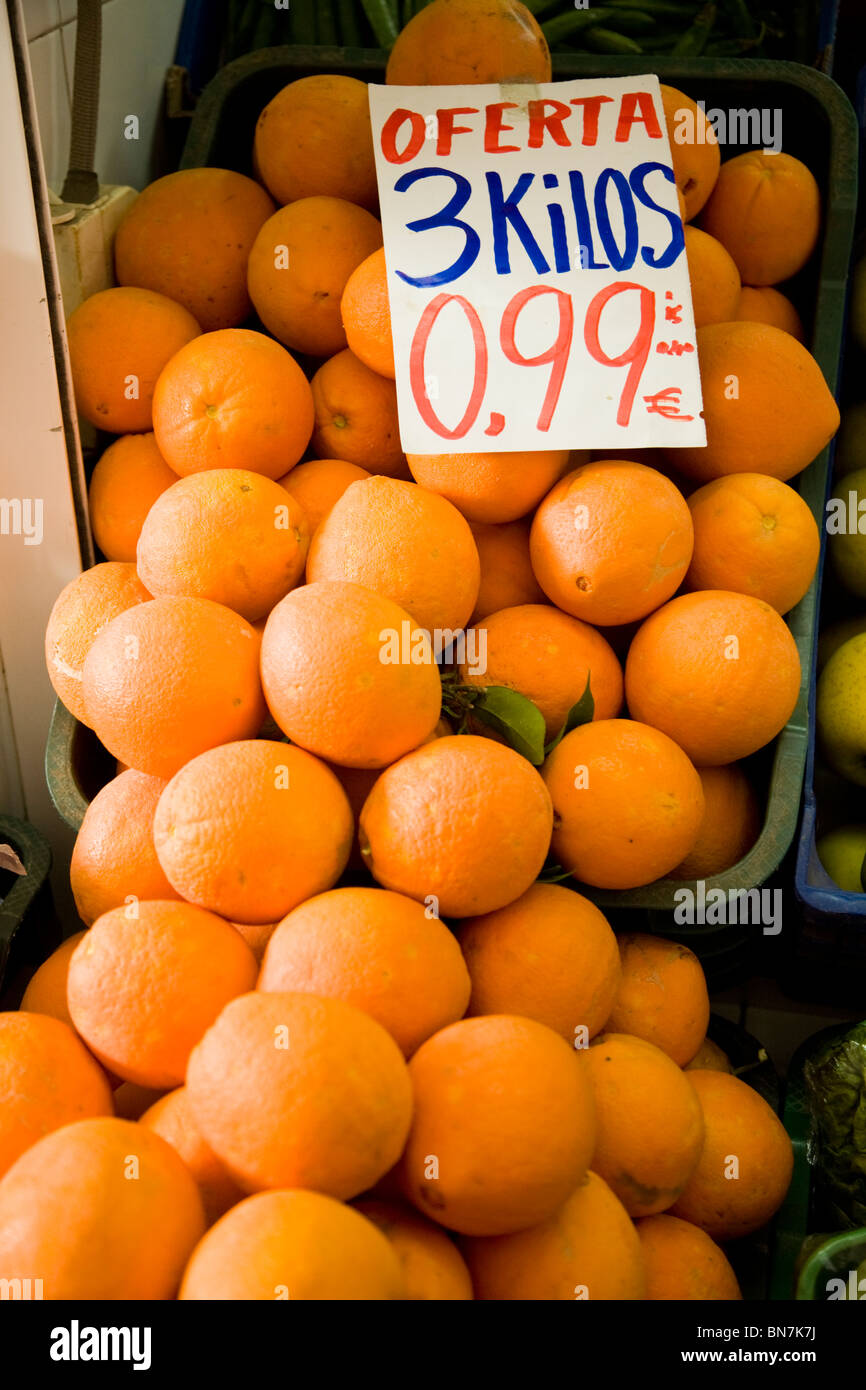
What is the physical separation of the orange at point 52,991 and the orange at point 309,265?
749 mm

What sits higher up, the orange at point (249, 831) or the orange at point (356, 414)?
the orange at point (356, 414)

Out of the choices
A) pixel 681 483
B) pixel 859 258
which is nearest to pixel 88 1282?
pixel 681 483

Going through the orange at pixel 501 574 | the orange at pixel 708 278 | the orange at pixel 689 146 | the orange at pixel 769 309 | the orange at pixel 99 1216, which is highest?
the orange at pixel 689 146

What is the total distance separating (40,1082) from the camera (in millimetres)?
811

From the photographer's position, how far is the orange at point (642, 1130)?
87cm

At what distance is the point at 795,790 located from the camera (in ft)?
3.85

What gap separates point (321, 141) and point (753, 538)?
0.73 metres

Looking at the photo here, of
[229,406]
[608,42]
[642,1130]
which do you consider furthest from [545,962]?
[608,42]

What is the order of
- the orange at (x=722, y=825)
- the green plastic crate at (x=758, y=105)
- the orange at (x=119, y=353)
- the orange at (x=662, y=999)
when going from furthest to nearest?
the green plastic crate at (x=758, y=105)
the orange at (x=119, y=353)
the orange at (x=722, y=825)
the orange at (x=662, y=999)

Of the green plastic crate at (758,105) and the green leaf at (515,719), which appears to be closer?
the green leaf at (515,719)

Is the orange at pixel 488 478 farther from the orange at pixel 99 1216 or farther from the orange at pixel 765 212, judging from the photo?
the orange at pixel 99 1216

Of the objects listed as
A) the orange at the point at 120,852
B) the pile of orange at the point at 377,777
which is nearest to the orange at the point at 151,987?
the pile of orange at the point at 377,777

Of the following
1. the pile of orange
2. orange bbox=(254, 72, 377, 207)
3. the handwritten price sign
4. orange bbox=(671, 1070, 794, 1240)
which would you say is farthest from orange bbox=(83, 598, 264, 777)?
orange bbox=(254, 72, 377, 207)

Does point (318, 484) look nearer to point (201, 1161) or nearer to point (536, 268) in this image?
point (536, 268)
